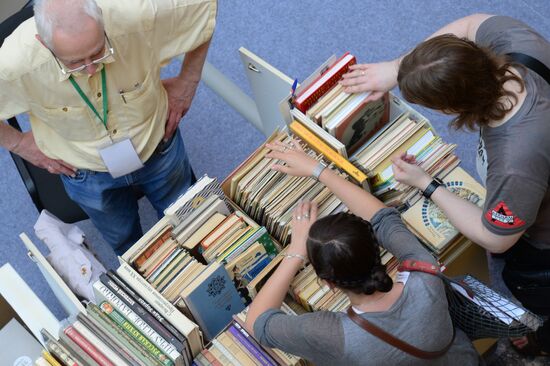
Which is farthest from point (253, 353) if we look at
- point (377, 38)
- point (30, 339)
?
point (377, 38)

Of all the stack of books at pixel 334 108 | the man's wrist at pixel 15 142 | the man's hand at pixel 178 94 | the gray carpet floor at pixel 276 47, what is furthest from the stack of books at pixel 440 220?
the man's wrist at pixel 15 142

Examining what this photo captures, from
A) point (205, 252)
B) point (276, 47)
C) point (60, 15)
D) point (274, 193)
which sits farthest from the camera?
point (276, 47)

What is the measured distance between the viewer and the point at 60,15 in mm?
2117

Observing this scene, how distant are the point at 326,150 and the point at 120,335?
3.09 feet

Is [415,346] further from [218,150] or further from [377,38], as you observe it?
[377,38]

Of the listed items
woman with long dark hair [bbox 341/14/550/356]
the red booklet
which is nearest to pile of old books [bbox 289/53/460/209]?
the red booklet

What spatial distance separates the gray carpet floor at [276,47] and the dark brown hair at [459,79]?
1.67 metres

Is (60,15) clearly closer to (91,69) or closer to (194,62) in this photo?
(91,69)

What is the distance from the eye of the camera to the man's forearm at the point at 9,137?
2.68 metres

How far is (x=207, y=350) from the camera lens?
226 centimetres

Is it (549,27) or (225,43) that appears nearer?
(549,27)

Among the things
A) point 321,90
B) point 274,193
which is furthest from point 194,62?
point 274,193

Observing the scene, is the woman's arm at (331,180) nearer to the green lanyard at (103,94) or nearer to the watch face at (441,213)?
the watch face at (441,213)

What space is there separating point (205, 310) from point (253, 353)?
23 centimetres
